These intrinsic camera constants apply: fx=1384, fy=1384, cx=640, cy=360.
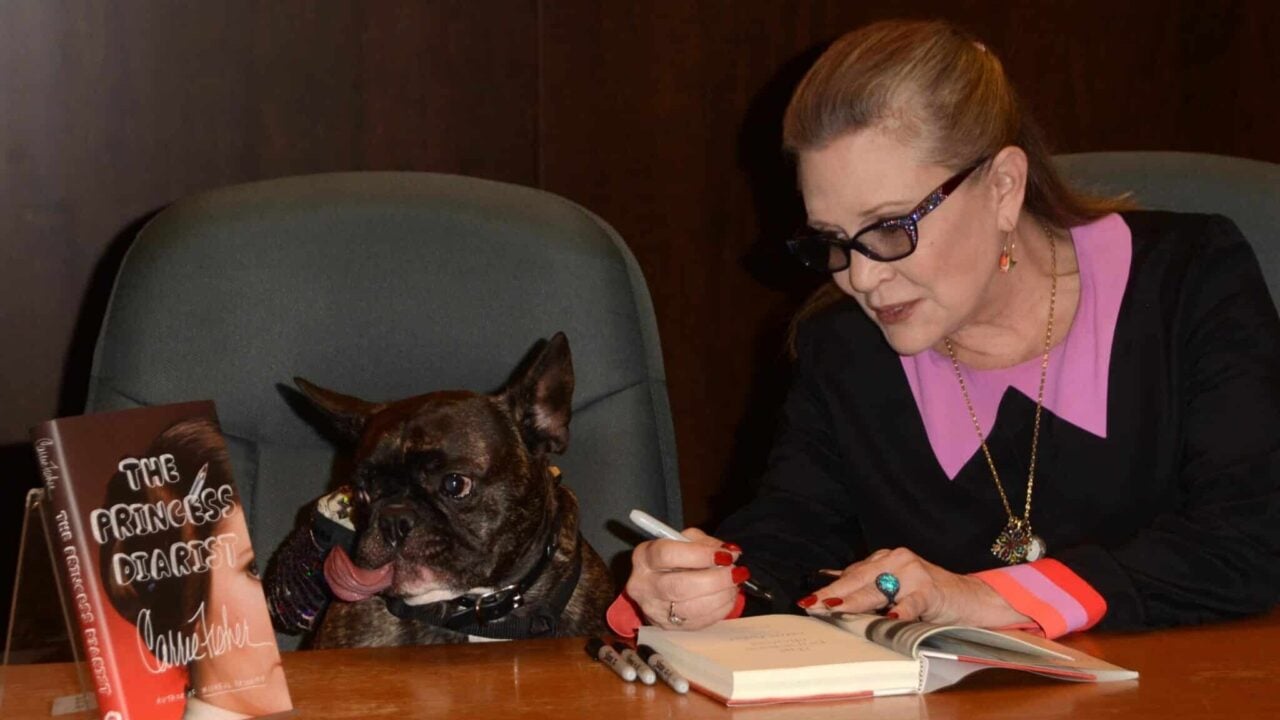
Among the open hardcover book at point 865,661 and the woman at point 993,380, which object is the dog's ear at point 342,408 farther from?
the open hardcover book at point 865,661

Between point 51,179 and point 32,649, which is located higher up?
point 51,179

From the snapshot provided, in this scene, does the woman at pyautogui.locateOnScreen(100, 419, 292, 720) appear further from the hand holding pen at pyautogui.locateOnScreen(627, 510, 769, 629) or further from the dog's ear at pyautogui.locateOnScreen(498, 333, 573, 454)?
the dog's ear at pyautogui.locateOnScreen(498, 333, 573, 454)

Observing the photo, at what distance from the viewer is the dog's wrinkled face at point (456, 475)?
1791mm

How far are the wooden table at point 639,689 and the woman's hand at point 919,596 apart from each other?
0.32 ft

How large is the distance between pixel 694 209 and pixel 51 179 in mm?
1297

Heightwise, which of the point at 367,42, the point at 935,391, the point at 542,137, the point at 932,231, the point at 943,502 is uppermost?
the point at 367,42

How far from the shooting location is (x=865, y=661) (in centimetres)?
126

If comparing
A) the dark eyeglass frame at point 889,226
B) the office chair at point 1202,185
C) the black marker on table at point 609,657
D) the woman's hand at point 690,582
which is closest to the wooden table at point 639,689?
the black marker on table at point 609,657

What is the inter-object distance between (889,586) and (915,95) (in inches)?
25.9

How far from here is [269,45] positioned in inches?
106

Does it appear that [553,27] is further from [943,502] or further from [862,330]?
[943,502]

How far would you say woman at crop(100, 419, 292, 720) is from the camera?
1.13m

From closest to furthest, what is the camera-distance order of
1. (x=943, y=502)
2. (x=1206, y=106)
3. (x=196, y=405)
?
(x=196, y=405) < (x=943, y=502) < (x=1206, y=106)

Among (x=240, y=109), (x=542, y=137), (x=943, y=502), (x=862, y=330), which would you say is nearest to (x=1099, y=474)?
(x=943, y=502)
